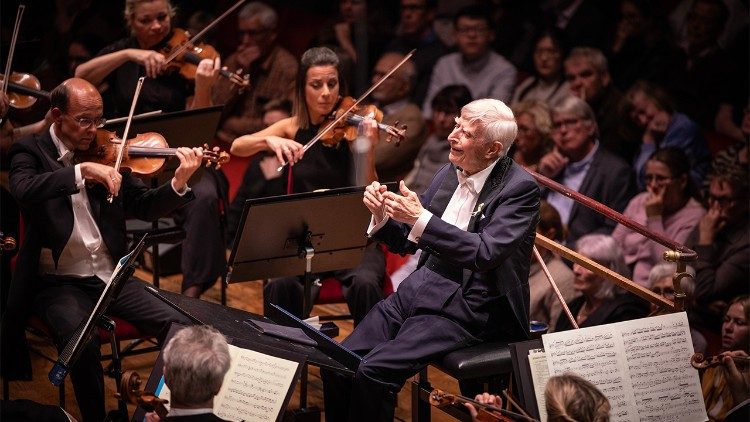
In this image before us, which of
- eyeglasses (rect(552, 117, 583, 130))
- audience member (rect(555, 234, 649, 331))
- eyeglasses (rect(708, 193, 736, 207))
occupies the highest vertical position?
eyeglasses (rect(552, 117, 583, 130))

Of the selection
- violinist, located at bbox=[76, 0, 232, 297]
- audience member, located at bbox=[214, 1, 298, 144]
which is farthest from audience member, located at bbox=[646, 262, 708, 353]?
audience member, located at bbox=[214, 1, 298, 144]

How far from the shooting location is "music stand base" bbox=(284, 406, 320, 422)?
4285 mm

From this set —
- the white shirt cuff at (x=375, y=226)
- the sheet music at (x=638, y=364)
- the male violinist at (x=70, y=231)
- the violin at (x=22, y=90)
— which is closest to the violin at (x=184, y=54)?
the violin at (x=22, y=90)

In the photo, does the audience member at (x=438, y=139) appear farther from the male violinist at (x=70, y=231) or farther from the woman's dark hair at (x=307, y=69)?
the male violinist at (x=70, y=231)

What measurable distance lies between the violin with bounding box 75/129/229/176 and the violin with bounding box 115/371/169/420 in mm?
1313

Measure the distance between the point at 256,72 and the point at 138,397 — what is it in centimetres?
460

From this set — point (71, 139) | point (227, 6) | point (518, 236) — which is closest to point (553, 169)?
point (518, 236)

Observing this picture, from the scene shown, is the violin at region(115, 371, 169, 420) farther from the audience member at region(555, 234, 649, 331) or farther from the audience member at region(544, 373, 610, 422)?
the audience member at region(555, 234, 649, 331)

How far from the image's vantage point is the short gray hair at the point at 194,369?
297 centimetres

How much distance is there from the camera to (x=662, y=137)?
5871 mm

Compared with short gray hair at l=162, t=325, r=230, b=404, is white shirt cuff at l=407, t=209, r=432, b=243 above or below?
above

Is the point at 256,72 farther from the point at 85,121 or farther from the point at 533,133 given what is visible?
the point at 85,121

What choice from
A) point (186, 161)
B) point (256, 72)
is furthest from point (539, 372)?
point (256, 72)

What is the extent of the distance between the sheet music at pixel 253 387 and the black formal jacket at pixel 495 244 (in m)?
0.69
